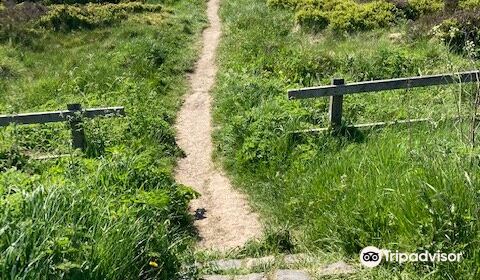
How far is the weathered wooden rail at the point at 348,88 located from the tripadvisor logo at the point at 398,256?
11.2 feet

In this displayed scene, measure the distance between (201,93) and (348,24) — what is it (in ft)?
18.2

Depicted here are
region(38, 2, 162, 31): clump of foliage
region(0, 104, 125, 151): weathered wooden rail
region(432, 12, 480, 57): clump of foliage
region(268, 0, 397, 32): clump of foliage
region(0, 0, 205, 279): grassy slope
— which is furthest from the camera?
region(38, 2, 162, 31): clump of foliage

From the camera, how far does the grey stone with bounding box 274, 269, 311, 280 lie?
15.8ft

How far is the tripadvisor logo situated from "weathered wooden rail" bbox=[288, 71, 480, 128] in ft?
11.2

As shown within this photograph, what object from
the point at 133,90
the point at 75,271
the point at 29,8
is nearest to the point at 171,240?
the point at 75,271

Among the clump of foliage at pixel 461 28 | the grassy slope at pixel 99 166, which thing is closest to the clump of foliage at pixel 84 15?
the grassy slope at pixel 99 166

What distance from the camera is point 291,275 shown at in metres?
4.88

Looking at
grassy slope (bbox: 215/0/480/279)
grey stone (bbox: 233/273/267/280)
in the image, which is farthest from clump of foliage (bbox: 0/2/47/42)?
grey stone (bbox: 233/273/267/280)

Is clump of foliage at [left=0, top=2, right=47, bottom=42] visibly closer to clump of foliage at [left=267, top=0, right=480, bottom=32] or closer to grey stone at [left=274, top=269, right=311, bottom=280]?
clump of foliage at [left=267, top=0, right=480, bottom=32]

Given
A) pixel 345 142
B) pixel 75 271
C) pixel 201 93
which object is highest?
pixel 75 271

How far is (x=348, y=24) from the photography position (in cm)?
1554

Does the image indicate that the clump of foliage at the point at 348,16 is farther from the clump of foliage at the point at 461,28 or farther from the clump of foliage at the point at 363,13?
the clump of foliage at the point at 461,28

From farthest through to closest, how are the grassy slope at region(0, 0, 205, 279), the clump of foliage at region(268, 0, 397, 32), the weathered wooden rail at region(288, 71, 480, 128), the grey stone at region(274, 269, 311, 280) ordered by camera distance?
1. the clump of foliage at region(268, 0, 397, 32)
2. the weathered wooden rail at region(288, 71, 480, 128)
3. the grey stone at region(274, 269, 311, 280)
4. the grassy slope at region(0, 0, 205, 279)

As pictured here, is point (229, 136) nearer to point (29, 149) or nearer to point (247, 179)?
point (247, 179)
